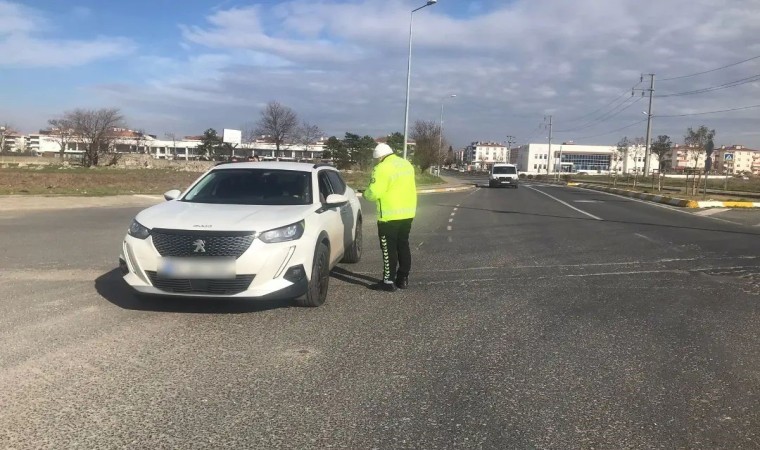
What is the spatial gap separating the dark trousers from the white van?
40063mm

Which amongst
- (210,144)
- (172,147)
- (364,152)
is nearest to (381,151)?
(364,152)

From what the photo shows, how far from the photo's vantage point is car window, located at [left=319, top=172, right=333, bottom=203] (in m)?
6.78

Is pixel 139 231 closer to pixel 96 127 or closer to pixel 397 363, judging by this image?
pixel 397 363

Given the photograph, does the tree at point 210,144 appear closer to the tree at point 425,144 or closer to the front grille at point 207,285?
the tree at point 425,144

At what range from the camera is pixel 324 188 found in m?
7.13

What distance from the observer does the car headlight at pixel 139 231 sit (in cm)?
540

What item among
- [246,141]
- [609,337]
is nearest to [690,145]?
[609,337]

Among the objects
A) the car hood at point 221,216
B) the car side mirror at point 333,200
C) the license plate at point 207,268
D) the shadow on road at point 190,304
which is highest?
the car side mirror at point 333,200

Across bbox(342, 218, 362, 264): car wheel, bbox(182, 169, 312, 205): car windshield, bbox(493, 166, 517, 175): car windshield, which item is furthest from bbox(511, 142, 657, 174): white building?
bbox(182, 169, 312, 205): car windshield

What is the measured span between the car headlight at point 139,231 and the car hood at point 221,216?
0.04m

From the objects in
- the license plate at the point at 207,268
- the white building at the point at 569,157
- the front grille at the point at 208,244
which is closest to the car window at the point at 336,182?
the front grille at the point at 208,244

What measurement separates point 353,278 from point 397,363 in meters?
3.28

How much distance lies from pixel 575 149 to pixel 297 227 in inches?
6696

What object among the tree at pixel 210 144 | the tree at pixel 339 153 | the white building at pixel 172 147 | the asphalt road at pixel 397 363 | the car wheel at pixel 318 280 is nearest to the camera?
the asphalt road at pixel 397 363
